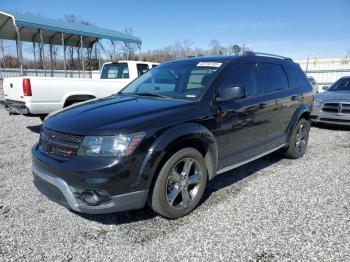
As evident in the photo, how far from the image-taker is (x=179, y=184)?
325 cm

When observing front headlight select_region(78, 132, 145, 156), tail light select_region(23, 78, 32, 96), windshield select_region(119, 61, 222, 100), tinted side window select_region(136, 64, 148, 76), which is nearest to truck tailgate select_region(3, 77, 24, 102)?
tail light select_region(23, 78, 32, 96)

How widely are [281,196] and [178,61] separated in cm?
245

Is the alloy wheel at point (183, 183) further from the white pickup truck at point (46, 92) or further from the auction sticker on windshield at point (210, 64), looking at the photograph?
the white pickup truck at point (46, 92)

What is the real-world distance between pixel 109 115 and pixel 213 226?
1.59 meters

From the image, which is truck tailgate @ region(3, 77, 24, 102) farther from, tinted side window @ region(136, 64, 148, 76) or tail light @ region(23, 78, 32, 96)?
tinted side window @ region(136, 64, 148, 76)

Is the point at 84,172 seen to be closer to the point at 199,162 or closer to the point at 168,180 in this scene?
the point at 168,180

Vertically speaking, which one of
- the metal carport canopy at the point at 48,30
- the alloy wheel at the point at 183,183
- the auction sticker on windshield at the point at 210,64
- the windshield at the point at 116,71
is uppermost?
the metal carport canopy at the point at 48,30

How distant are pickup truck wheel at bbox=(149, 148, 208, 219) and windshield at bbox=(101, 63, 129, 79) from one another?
262 inches

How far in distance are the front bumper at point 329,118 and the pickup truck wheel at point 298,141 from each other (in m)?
2.94

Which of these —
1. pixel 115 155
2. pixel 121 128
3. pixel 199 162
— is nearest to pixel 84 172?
pixel 115 155

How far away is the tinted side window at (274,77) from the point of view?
179 inches

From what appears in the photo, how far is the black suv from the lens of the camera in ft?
8.98

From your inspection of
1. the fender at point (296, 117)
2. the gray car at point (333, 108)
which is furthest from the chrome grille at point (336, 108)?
the fender at point (296, 117)

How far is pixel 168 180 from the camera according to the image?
313 cm
